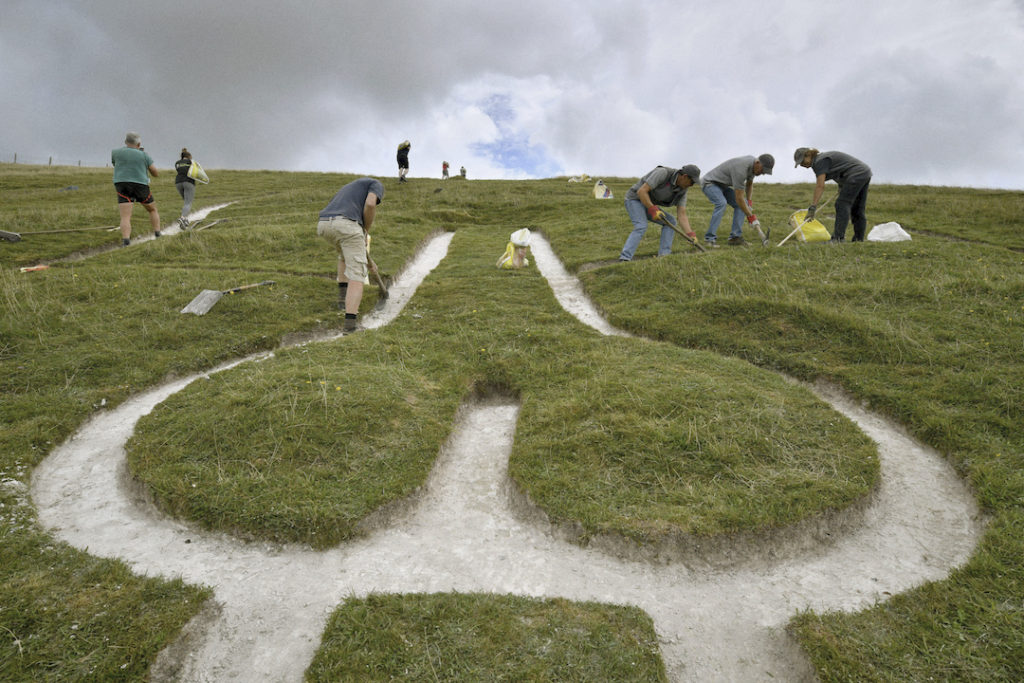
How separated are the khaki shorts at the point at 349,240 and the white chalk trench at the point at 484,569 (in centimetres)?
593

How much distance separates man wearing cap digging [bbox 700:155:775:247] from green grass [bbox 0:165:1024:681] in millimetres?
2533

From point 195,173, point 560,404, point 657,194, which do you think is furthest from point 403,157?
point 560,404

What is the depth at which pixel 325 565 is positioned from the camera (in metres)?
5.31

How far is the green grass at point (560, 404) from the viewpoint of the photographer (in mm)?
4430

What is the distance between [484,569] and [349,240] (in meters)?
8.48

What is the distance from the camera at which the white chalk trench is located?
14.4 feet

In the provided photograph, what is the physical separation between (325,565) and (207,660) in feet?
4.15

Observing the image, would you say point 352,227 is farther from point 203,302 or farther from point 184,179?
point 184,179

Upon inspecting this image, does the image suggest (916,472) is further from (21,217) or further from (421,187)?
(421,187)

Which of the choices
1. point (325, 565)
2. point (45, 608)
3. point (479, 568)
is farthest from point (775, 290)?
point (45, 608)

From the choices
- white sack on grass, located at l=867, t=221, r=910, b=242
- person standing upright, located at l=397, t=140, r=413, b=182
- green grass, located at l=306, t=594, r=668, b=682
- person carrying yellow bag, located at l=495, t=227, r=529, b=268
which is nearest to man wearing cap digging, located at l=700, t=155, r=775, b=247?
white sack on grass, located at l=867, t=221, r=910, b=242

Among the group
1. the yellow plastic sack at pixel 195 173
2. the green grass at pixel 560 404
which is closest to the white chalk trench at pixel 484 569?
the green grass at pixel 560 404

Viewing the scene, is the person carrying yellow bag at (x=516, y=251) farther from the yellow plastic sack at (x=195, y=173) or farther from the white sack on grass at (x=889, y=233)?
the yellow plastic sack at (x=195, y=173)

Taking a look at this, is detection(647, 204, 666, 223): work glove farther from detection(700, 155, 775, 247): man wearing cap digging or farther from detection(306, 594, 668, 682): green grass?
detection(306, 594, 668, 682): green grass
